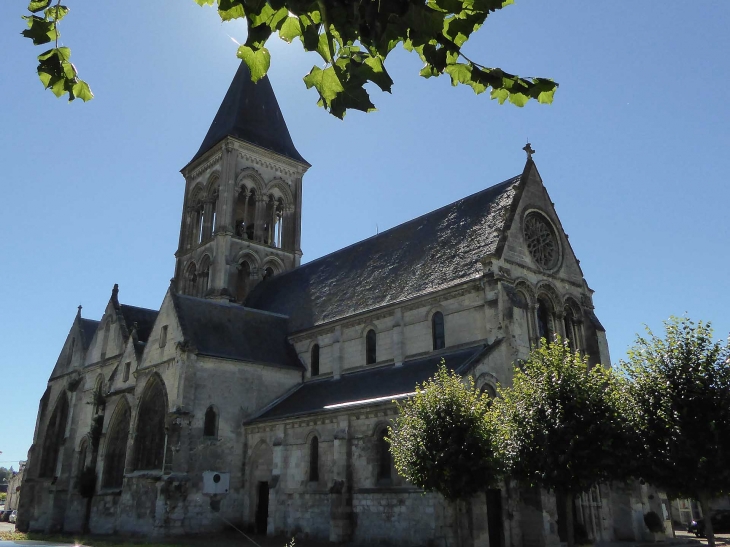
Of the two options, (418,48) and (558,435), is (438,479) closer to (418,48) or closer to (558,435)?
(558,435)

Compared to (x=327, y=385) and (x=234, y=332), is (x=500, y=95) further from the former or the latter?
(x=234, y=332)

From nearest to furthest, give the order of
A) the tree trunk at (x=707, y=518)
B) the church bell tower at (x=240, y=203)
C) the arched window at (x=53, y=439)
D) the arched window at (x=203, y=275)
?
the tree trunk at (x=707, y=518), the arched window at (x=53, y=439), the church bell tower at (x=240, y=203), the arched window at (x=203, y=275)

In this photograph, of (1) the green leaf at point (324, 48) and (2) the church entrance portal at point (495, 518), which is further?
Result: (2) the church entrance portal at point (495, 518)

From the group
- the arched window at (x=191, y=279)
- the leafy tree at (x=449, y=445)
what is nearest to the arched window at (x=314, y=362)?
the leafy tree at (x=449, y=445)

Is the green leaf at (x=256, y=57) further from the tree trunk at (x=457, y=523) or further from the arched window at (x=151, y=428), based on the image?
→ the arched window at (x=151, y=428)

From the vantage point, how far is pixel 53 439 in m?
39.8

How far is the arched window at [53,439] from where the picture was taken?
39.0 metres

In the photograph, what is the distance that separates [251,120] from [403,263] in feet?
74.0

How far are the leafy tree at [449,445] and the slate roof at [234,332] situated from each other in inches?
518

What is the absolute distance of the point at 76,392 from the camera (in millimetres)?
38594

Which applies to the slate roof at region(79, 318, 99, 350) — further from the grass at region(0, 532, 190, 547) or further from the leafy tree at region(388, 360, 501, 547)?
the leafy tree at region(388, 360, 501, 547)

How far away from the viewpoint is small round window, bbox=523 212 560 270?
2681 centimetres

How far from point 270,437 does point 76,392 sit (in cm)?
1775

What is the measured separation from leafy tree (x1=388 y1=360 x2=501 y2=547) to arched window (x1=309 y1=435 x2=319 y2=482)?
23.2ft
